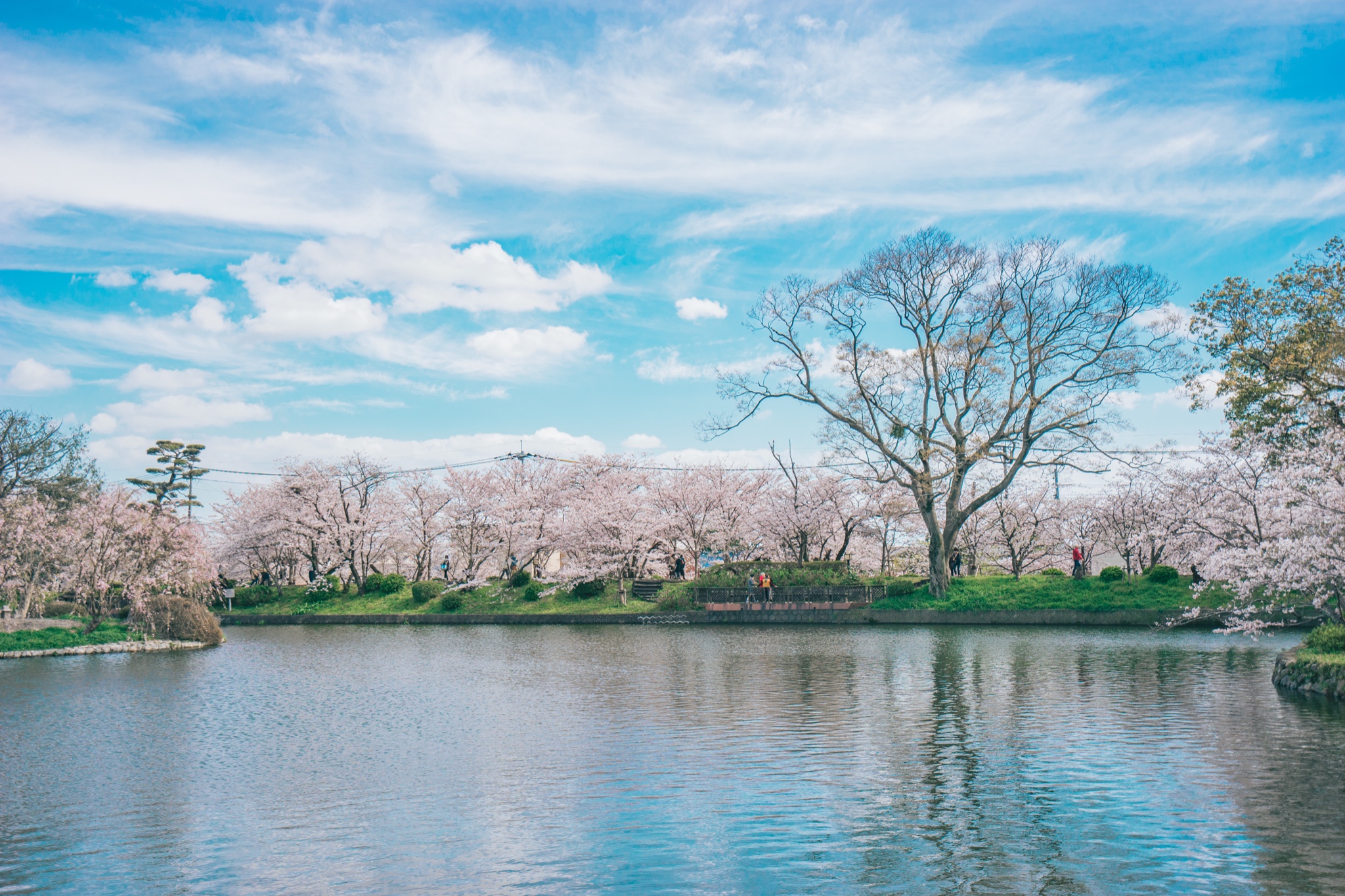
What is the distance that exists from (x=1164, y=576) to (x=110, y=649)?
1524 inches

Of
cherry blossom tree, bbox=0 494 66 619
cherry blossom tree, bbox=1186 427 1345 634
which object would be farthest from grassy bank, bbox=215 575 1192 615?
cherry blossom tree, bbox=0 494 66 619

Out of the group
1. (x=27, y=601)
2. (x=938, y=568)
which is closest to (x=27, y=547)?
(x=27, y=601)

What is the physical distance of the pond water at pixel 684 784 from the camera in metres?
7.52

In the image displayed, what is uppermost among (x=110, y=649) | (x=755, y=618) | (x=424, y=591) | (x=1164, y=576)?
(x=1164, y=576)

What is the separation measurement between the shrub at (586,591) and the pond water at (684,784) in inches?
1070

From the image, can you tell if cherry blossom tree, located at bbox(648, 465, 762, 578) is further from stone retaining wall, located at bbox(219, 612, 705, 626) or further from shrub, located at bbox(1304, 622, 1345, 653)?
shrub, located at bbox(1304, 622, 1345, 653)

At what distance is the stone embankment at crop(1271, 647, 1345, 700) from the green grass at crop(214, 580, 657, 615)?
29.5 metres

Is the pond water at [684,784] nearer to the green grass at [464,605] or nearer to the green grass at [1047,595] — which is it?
the green grass at [1047,595]

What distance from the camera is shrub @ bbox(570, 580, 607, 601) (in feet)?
157

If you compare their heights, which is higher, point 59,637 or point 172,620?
point 172,620

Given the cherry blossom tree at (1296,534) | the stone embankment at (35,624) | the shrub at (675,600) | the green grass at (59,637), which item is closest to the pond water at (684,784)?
the cherry blossom tree at (1296,534)

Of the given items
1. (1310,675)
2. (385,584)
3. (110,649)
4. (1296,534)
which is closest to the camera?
(1310,675)

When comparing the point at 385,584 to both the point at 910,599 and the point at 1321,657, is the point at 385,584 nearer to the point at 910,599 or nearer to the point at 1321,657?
the point at 910,599

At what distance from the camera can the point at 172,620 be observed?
30.7 metres
